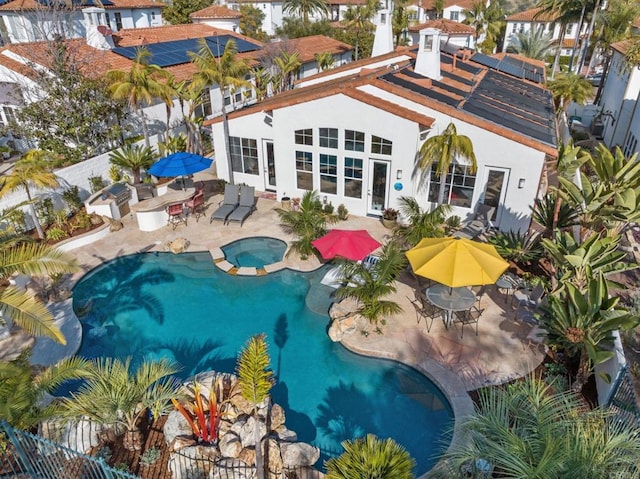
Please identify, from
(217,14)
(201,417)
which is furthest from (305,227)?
(217,14)

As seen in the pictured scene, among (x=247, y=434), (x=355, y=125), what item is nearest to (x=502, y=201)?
(x=355, y=125)

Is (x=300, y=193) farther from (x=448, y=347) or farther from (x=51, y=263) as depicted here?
(x=51, y=263)

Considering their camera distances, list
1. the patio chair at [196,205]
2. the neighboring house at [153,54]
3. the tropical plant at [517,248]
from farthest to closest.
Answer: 1. the neighboring house at [153,54]
2. the patio chair at [196,205]
3. the tropical plant at [517,248]

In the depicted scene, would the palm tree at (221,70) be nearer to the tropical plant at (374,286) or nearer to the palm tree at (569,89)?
the tropical plant at (374,286)

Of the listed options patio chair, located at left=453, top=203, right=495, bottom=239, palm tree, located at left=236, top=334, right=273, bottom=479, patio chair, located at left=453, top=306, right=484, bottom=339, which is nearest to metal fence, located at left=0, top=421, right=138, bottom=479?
palm tree, located at left=236, top=334, right=273, bottom=479

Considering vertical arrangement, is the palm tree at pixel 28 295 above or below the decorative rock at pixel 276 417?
above

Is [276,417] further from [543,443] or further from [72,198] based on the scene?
[72,198]

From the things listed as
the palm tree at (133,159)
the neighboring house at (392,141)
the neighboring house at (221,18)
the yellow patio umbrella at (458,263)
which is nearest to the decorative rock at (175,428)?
the yellow patio umbrella at (458,263)

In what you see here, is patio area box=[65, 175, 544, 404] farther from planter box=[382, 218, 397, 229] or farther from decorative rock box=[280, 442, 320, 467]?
planter box=[382, 218, 397, 229]
